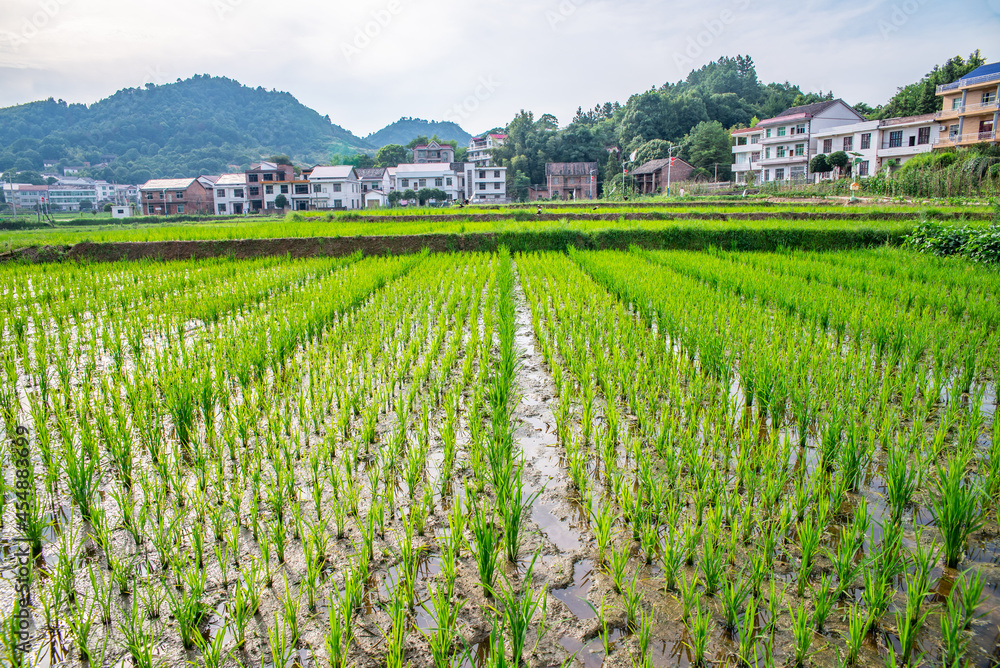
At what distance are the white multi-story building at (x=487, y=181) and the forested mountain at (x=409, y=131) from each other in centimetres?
9814

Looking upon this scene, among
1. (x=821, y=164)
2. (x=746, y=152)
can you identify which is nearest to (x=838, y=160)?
(x=821, y=164)

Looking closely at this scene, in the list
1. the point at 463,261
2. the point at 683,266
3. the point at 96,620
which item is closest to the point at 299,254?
the point at 463,261

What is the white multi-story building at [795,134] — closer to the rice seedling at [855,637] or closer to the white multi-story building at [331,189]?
the white multi-story building at [331,189]

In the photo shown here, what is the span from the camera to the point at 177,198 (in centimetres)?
5188

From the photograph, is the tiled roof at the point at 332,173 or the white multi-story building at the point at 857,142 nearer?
the white multi-story building at the point at 857,142

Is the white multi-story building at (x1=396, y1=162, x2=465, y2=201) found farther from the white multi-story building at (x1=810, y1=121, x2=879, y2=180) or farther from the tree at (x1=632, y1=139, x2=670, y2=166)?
the white multi-story building at (x1=810, y1=121, x2=879, y2=180)

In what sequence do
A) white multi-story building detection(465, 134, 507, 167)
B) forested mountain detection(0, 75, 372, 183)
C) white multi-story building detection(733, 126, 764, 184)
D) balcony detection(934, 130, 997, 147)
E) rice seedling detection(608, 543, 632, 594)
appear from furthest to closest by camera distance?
forested mountain detection(0, 75, 372, 183) < white multi-story building detection(465, 134, 507, 167) < white multi-story building detection(733, 126, 764, 184) < balcony detection(934, 130, 997, 147) < rice seedling detection(608, 543, 632, 594)

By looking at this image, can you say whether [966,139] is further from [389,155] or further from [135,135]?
[135,135]

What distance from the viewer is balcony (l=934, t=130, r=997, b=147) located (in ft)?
101

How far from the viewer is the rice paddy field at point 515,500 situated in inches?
72.1

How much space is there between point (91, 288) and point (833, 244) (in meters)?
14.6

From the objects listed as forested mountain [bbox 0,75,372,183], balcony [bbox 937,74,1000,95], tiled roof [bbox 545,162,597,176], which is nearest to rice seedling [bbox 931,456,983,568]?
balcony [bbox 937,74,1000,95]

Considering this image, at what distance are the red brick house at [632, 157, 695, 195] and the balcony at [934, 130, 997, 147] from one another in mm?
17170

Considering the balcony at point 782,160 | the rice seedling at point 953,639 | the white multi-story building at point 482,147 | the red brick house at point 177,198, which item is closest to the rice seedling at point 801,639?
the rice seedling at point 953,639
